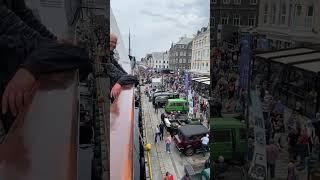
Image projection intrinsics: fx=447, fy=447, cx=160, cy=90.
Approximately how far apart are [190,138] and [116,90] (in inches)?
17.4

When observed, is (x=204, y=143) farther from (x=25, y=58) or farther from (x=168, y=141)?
(x=25, y=58)

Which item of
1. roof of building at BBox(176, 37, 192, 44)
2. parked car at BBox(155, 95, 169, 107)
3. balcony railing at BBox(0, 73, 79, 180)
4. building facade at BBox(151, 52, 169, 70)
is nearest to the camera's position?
balcony railing at BBox(0, 73, 79, 180)

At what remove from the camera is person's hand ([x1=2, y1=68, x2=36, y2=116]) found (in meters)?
0.55

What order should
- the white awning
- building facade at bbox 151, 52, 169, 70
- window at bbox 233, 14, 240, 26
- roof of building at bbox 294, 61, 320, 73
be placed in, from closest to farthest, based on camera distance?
roof of building at bbox 294, 61, 320, 73 → the white awning → window at bbox 233, 14, 240, 26 → building facade at bbox 151, 52, 169, 70

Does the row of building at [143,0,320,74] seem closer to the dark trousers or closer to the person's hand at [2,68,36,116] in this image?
the dark trousers

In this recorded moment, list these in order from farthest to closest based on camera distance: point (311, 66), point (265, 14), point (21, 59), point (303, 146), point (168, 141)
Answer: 1. point (168, 141)
2. point (265, 14)
3. point (303, 146)
4. point (311, 66)
5. point (21, 59)

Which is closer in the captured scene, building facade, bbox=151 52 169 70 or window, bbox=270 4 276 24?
window, bbox=270 4 276 24

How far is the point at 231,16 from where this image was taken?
6.09 feet

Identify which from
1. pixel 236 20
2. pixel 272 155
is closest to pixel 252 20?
pixel 236 20

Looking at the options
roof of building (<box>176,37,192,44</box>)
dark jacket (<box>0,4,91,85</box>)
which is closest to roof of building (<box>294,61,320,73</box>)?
roof of building (<box>176,37,192,44</box>)

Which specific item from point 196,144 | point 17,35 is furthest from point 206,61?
point 17,35

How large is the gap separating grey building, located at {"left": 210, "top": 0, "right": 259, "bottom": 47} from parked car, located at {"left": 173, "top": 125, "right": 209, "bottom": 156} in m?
0.49

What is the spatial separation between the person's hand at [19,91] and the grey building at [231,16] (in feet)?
4.46

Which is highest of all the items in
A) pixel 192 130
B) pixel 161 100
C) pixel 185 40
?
pixel 185 40
